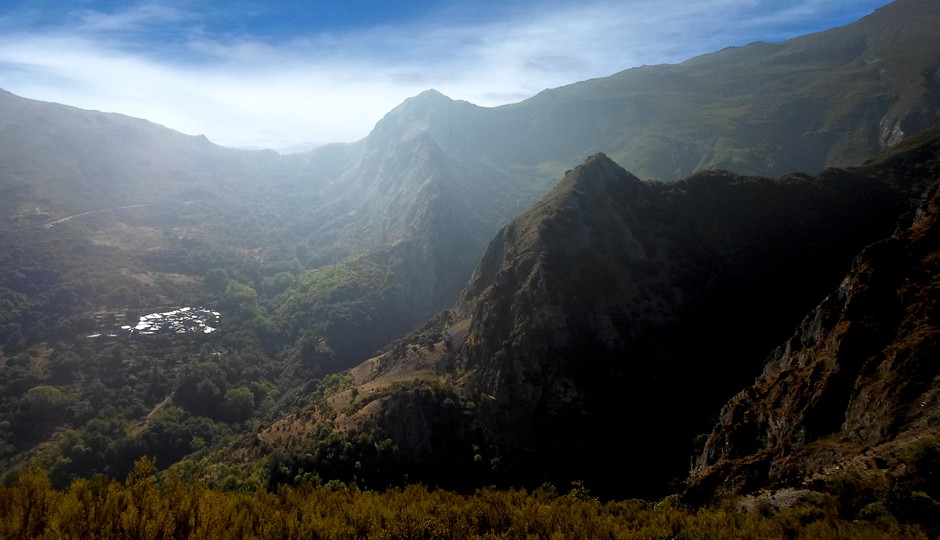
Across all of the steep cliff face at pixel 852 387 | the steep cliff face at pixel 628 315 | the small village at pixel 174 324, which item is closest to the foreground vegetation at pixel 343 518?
the steep cliff face at pixel 852 387

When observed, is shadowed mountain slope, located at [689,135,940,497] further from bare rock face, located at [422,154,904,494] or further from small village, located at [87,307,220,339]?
small village, located at [87,307,220,339]

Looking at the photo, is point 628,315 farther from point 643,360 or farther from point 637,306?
point 643,360

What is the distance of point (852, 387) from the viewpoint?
35938 millimetres

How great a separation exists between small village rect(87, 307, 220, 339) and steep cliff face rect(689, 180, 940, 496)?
162 metres

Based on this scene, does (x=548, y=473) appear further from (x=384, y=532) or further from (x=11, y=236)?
(x=11, y=236)

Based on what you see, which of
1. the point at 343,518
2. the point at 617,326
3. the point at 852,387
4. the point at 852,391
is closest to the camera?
the point at 343,518

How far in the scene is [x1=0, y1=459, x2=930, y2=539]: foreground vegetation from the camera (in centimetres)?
2222

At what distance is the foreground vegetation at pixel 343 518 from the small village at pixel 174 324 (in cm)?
14128

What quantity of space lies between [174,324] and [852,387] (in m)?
178

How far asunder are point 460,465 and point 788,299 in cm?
6125

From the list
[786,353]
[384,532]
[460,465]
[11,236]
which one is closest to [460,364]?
[460,465]

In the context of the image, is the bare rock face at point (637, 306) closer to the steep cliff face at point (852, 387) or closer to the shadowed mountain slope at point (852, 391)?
the shadowed mountain slope at point (852, 391)

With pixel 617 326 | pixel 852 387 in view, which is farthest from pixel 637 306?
pixel 852 387

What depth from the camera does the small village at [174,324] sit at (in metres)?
145
